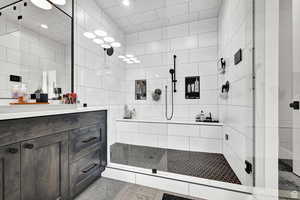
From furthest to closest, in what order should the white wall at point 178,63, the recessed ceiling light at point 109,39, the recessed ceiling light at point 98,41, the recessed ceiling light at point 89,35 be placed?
the white wall at point 178,63 < the recessed ceiling light at point 109,39 < the recessed ceiling light at point 98,41 < the recessed ceiling light at point 89,35

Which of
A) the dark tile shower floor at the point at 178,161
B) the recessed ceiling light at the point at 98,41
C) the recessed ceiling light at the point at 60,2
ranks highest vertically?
the recessed ceiling light at the point at 60,2

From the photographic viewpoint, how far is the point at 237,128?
1462 millimetres

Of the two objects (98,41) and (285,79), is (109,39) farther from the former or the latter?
(285,79)

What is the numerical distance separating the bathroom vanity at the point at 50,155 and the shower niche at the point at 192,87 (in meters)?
1.77

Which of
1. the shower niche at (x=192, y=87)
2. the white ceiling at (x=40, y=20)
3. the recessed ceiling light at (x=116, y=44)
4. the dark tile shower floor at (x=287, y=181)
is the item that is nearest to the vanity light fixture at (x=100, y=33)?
the recessed ceiling light at (x=116, y=44)

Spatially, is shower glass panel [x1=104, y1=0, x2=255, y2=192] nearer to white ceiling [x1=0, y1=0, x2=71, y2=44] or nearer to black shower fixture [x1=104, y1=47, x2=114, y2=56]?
black shower fixture [x1=104, y1=47, x2=114, y2=56]

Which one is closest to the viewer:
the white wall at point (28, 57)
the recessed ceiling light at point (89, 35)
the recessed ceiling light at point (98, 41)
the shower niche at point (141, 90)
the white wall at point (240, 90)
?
the white wall at point (28, 57)

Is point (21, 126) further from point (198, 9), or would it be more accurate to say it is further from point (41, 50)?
point (198, 9)

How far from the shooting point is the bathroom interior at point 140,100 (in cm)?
88

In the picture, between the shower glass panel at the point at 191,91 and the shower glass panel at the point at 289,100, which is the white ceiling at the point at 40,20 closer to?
the shower glass panel at the point at 191,91

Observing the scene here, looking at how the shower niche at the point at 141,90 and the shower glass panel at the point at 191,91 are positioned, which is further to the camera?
the shower niche at the point at 141,90

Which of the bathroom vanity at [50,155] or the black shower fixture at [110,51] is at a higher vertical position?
the black shower fixture at [110,51]

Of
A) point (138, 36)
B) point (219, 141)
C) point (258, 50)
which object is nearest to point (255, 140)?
point (258, 50)

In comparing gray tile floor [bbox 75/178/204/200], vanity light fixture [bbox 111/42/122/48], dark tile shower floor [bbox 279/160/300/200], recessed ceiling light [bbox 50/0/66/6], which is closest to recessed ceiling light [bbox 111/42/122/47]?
vanity light fixture [bbox 111/42/122/48]
